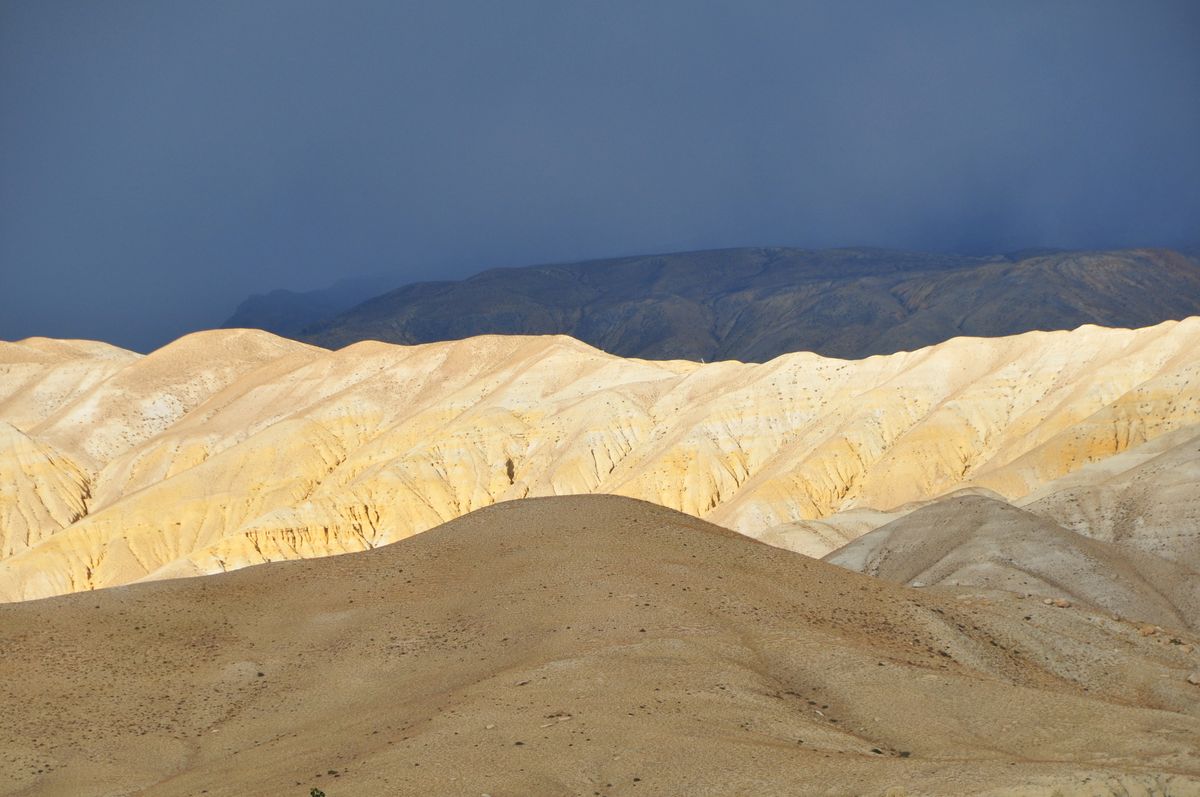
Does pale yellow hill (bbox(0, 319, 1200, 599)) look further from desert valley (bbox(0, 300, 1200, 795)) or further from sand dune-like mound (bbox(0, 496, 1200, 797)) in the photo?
sand dune-like mound (bbox(0, 496, 1200, 797))

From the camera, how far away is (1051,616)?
3531 cm

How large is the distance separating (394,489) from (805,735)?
83.4 metres

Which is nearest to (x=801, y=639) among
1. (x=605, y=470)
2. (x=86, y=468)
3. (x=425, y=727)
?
(x=425, y=727)

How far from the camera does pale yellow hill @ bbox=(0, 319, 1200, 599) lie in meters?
89.0

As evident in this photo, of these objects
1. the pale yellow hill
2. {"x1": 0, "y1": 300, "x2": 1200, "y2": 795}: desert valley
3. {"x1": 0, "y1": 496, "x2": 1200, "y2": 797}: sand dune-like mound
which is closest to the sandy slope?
{"x1": 0, "y1": 300, "x2": 1200, "y2": 795}: desert valley

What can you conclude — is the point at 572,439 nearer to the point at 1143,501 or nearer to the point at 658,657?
the point at 1143,501

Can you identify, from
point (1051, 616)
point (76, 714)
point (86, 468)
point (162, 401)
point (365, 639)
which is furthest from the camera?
point (162, 401)

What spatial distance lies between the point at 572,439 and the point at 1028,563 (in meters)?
58.4

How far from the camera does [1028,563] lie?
50.7 meters

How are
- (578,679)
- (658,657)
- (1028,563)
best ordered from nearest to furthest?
(578,679), (658,657), (1028,563)

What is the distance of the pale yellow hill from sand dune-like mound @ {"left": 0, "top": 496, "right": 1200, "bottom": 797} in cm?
3816

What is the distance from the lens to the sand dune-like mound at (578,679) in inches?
853

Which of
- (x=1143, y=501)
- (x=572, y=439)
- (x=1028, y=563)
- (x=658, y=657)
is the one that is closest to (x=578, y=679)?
(x=658, y=657)

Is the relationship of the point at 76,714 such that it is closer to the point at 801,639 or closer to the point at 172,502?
the point at 801,639
